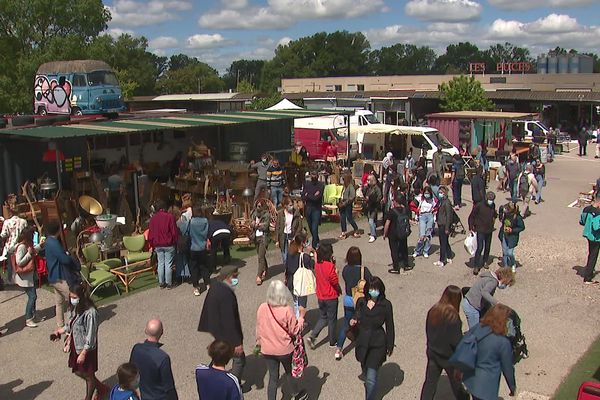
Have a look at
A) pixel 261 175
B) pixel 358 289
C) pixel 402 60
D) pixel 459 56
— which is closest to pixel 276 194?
pixel 261 175

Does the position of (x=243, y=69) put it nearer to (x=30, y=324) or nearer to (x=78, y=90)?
(x=78, y=90)

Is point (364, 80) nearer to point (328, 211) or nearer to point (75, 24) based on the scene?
point (75, 24)

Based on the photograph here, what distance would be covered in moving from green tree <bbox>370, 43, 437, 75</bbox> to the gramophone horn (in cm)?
12649

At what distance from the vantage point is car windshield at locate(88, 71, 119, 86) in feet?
75.1

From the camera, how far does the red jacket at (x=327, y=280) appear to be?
7.50 metres

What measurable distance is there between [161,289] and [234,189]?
17.9 feet

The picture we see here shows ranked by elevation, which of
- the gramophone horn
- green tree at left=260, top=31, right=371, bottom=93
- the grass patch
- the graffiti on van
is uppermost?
green tree at left=260, top=31, right=371, bottom=93

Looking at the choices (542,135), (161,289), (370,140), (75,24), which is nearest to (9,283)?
(161,289)

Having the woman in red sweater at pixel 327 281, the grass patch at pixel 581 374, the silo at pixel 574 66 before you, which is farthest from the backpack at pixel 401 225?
the silo at pixel 574 66

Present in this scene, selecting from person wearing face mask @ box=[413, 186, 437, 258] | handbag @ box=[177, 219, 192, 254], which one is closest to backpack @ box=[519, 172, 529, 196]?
person wearing face mask @ box=[413, 186, 437, 258]

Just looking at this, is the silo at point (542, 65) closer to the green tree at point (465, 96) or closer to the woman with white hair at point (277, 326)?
the green tree at point (465, 96)

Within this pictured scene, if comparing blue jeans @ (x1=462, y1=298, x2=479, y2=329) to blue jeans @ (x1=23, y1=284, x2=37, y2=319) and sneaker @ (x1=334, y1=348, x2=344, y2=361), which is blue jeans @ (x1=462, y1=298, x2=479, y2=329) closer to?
sneaker @ (x1=334, y1=348, x2=344, y2=361)

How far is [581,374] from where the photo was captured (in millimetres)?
7281

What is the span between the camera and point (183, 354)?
800 cm
